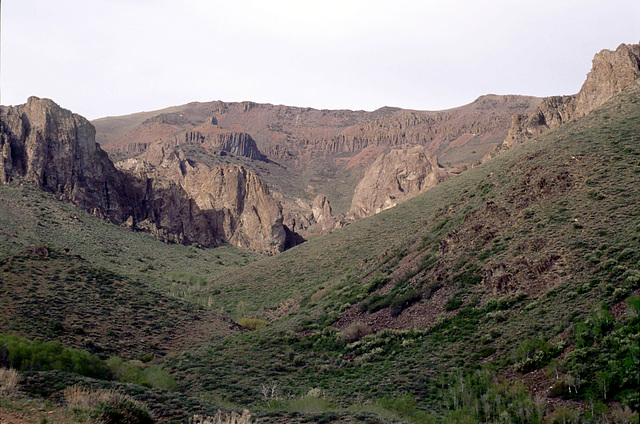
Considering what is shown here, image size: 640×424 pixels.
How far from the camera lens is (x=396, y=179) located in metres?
122

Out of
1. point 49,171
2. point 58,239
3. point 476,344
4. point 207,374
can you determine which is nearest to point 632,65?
point 476,344

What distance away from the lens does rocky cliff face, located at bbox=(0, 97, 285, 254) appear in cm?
8831

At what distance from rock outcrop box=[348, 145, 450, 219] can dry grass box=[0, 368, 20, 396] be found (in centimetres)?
8996

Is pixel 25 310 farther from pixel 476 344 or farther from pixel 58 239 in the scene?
pixel 58 239

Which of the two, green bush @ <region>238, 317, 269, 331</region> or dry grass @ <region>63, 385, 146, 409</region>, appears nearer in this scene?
dry grass @ <region>63, 385, 146, 409</region>

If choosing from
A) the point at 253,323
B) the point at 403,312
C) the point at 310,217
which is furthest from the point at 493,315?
the point at 310,217

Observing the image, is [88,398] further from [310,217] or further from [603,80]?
[310,217]

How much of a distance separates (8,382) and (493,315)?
19542 millimetres

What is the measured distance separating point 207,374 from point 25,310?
517 inches

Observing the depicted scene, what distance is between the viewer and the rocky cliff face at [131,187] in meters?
88.3

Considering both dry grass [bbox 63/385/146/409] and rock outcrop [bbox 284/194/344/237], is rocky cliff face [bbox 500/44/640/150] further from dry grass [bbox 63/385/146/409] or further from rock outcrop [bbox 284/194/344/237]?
rock outcrop [bbox 284/194/344/237]

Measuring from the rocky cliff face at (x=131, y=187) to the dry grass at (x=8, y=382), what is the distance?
8074cm

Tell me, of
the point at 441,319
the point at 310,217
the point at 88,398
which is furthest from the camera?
the point at 310,217

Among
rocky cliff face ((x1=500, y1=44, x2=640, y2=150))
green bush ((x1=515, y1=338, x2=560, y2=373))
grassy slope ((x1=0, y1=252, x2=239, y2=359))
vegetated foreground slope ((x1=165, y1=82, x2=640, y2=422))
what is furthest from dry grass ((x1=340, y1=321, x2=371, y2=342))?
rocky cliff face ((x1=500, y1=44, x2=640, y2=150))
